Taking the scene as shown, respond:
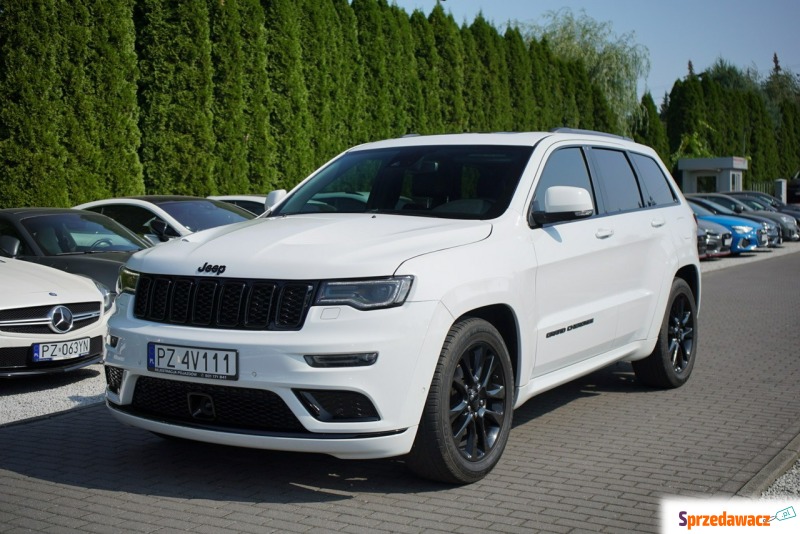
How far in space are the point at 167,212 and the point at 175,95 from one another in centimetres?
704

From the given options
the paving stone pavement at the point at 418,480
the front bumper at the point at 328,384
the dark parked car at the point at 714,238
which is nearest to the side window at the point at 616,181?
the paving stone pavement at the point at 418,480

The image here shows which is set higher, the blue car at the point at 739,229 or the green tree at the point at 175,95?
the green tree at the point at 175,95

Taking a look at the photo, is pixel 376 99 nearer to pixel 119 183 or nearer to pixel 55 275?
pixel 119 183

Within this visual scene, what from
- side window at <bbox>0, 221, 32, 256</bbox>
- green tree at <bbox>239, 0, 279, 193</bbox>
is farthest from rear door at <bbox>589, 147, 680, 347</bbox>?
green tree at <bbox>239, 0, 279, 193</bbox>

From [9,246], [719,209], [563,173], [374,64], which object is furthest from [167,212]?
[719,209]

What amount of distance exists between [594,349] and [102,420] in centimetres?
339

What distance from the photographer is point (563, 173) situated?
6.48 meters

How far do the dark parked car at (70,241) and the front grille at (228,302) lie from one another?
4545 mm

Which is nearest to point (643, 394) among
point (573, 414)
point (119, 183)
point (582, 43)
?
point (573, 414)

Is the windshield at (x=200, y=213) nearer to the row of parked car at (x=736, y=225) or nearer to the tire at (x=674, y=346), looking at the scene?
the tire at (x=674, y=346)

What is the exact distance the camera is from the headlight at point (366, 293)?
4.75 metres

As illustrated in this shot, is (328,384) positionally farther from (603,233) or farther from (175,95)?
(175,95)

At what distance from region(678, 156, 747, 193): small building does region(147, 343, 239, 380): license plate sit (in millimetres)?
45968

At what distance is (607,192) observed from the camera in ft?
23.0
